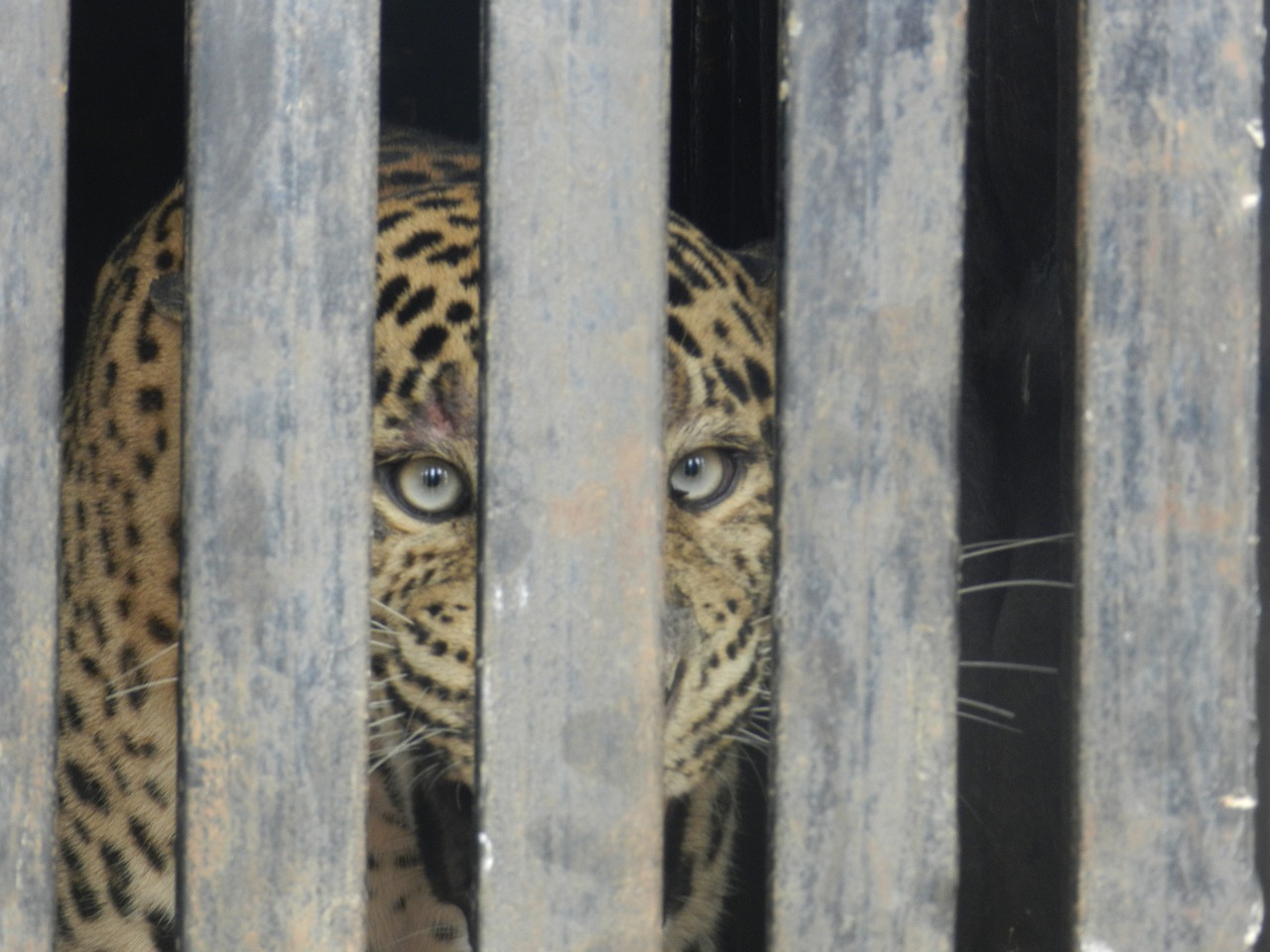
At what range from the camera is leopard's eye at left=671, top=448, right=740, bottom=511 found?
2422mm

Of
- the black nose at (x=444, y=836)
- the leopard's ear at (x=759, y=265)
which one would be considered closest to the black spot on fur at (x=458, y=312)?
the leopard's ear at (x=759, y=265)

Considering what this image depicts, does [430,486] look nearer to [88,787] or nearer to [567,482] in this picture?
[88,787]

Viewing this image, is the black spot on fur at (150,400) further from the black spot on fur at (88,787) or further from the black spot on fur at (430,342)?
the black spot on fur at (88,787)

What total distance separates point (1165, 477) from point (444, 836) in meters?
1.46

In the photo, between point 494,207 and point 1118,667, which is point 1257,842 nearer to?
point 1118,667

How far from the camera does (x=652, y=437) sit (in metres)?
1.33

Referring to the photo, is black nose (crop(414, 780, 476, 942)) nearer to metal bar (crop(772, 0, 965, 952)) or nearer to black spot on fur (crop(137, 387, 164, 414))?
black spot on fur (crop(137, 387, 164, 414))

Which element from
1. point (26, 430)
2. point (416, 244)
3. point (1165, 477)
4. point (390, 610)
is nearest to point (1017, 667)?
point (1165, 477)

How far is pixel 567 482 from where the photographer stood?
1319 mm

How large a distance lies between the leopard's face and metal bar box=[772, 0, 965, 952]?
626mm

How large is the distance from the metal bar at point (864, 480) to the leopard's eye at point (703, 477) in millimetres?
1050

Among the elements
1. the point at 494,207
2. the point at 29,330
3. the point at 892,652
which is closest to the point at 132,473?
the point at 29,330

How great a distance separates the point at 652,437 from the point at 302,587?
32 cm

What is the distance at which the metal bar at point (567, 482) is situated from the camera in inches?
51.7
